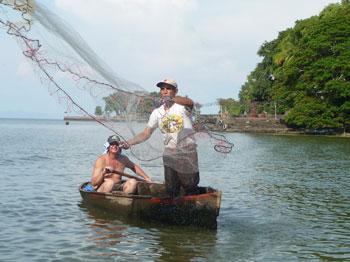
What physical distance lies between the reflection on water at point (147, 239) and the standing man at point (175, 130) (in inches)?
44.5

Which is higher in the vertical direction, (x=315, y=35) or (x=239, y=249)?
(x=315, y=35)

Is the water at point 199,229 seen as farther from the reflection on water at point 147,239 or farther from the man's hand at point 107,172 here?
the man's hand at point 107,172

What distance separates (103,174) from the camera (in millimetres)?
9953

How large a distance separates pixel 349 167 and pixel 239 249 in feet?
45.5

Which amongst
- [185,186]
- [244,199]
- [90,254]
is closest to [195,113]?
[185,186]

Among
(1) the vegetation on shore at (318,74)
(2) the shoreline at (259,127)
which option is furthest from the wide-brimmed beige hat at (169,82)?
(2) the shoreline at (259,127)

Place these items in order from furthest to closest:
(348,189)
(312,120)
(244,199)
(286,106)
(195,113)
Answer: (286,106) < (312,120) < (348,189) < (244,199) < (195,113)

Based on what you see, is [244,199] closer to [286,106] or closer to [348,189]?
[348,189]

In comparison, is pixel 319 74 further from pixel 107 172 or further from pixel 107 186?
pixel 107 172

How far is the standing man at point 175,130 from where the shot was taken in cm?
766

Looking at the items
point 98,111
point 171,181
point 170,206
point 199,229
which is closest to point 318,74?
point 199,229

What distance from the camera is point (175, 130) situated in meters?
7.72

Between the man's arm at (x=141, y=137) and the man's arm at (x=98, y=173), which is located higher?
the man's arm at (x=141, y=137)

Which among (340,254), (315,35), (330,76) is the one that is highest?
(315,35)
